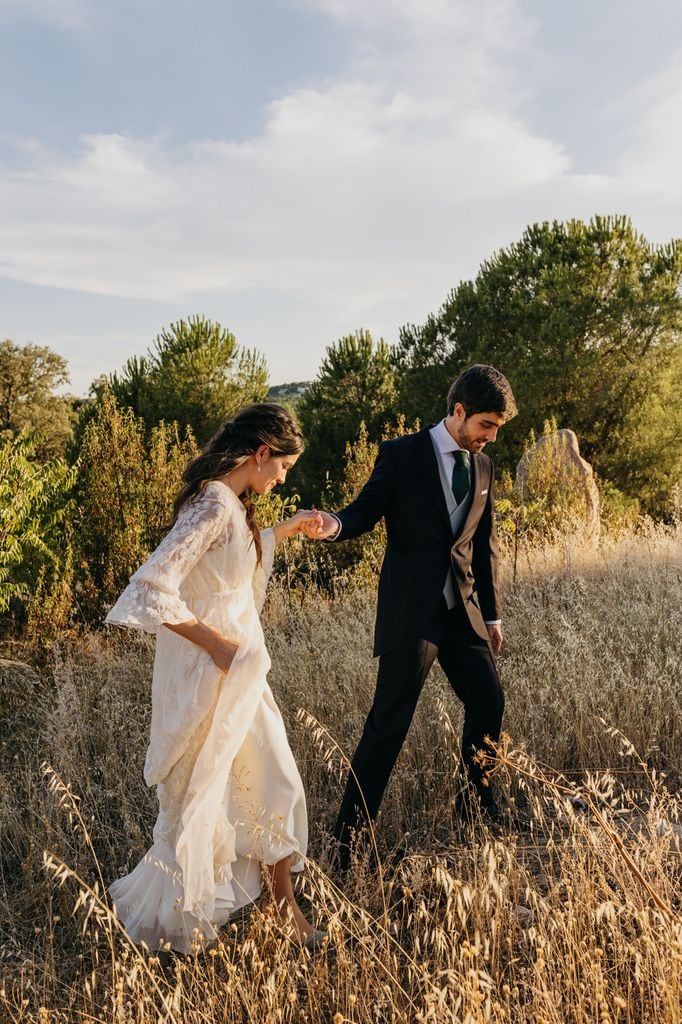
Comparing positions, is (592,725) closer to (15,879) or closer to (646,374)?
(15,879)

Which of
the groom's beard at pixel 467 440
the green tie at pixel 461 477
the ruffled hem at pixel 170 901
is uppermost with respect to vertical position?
the groom's beard at pixel 467 440

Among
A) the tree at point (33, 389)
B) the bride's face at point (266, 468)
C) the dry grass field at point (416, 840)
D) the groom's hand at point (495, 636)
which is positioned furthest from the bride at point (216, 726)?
the tree at point (33, 389)

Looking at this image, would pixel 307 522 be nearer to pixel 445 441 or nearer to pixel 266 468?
pixel 266 468

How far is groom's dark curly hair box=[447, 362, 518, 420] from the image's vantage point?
3.35 meters

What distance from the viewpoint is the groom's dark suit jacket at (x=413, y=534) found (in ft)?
10.9

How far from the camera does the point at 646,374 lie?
1967cm

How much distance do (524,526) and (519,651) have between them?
4.17 m

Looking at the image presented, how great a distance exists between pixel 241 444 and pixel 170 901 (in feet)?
5.05

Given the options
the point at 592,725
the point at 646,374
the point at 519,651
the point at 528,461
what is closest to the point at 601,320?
the point at 646,374

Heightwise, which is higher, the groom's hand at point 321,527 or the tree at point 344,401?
the tree at point 344,401

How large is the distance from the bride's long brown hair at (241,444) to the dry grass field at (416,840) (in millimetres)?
1000

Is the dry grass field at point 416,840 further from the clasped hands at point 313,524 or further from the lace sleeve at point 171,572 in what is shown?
the clasped hands at point 313,524

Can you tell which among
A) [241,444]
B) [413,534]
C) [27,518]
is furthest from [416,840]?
[27,518]

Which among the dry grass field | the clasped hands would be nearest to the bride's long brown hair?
the clasped hands
